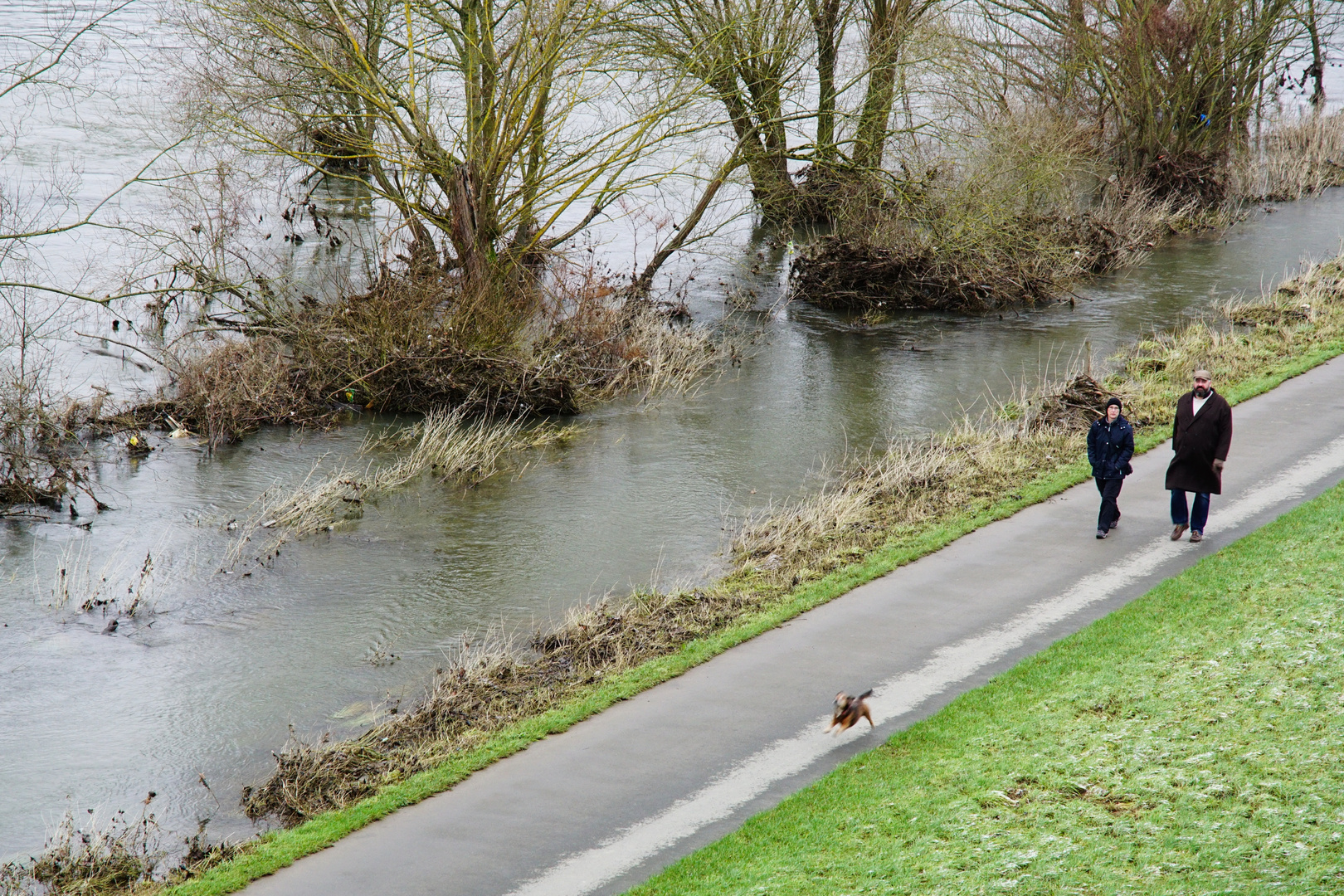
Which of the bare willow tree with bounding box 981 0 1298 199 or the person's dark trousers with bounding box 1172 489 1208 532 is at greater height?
the bare willow tree with bounding box 981 0 1298 199

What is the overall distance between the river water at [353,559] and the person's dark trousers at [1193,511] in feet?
15.8

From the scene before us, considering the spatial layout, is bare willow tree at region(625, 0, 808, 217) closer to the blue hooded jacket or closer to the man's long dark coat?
the blue hooded jacket

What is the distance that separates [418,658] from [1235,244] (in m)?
25.6

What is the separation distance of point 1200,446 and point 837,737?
5.27 metres

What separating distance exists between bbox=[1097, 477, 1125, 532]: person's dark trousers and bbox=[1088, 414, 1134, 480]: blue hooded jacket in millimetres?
59

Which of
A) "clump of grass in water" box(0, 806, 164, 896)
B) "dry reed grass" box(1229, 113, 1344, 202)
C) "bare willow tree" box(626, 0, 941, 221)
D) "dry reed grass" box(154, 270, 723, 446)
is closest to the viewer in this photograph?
"clump of grass in water" box(0, 806, 164, 896)

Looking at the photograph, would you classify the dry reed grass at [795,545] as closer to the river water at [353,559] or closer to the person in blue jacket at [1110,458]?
the river water at [353,559]

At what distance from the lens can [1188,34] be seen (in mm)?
29328

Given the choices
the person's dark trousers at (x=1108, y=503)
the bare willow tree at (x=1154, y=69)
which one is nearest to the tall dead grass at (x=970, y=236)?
the bare willow tree at (x=1154, y=69)

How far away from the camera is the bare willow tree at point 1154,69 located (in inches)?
1158

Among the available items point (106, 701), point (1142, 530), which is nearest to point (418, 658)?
point (106, 701)

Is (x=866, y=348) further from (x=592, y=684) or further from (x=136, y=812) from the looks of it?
(x=136, y=812)

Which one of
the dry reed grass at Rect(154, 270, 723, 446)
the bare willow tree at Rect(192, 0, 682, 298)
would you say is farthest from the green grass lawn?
the bare willow tree at Rect(192, 0, 682, 298)

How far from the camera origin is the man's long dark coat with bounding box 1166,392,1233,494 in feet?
36.8
